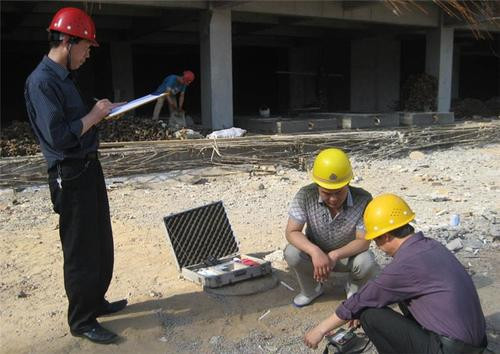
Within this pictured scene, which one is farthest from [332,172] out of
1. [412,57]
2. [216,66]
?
[412,57]

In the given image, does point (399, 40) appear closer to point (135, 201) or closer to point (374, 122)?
point (374, 122)

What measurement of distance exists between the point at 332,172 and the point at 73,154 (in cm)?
146

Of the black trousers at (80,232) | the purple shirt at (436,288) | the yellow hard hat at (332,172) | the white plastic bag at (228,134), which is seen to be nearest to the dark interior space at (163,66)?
the white plastic bag at (228,134)

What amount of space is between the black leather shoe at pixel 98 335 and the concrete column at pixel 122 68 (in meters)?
12.1

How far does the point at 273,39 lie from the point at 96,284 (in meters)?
15.2

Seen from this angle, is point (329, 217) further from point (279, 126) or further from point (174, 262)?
point (279, 126)

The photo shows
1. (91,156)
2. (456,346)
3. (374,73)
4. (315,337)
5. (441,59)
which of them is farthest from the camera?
(374,73)

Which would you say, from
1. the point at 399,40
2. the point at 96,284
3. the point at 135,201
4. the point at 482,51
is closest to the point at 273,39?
the point at 399,40

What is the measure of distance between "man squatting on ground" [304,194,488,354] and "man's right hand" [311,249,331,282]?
58 cm

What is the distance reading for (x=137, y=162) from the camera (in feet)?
24.0

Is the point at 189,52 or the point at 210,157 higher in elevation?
the point at 189,52

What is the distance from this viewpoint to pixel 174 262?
4199 millimetres

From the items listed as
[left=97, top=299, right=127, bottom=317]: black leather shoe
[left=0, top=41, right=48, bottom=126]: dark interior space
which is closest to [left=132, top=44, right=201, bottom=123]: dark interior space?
[left=0, top=41, right=48, bottom=126]: dark interior space

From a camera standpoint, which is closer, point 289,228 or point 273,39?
point 289,228
